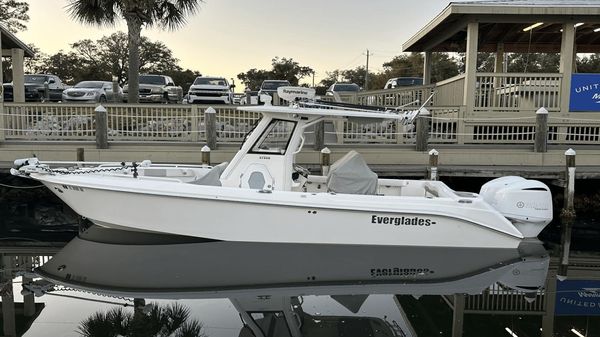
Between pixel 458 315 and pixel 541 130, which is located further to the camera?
pixel 541 130

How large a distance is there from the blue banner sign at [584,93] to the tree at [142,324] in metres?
11.6

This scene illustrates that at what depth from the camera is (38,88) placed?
23000 millimetres

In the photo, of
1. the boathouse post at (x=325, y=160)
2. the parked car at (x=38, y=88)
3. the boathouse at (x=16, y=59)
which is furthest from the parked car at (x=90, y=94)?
the boathouse post at (x=325, y=160)

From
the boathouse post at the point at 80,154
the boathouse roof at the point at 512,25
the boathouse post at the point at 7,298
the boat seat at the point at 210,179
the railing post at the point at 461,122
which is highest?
the boathouse roof at the point at 512,25

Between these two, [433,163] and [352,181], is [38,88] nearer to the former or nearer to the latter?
[433,163]

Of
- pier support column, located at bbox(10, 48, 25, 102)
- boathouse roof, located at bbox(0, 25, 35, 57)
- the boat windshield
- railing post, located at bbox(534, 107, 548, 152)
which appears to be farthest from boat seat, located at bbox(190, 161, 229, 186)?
pier support column, located at bbox(10, 48, 25, 102)

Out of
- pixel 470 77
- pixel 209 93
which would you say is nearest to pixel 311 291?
pixel 470 77

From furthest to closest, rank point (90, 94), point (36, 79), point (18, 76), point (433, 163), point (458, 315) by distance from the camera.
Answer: point (36, 79) < point (90, 94) < point (18, 76) < point (433, 163) < point (458, 315)

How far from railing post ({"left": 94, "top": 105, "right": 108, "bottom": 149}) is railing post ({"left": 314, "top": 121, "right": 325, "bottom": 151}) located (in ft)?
15.0

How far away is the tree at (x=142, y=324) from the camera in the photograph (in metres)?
5.47

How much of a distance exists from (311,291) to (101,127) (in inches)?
279

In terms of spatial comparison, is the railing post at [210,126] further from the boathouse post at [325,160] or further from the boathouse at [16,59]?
the boathouse at [16,59]

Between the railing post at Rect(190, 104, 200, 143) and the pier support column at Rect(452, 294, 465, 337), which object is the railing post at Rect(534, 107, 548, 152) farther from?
the railing post at Rect(190, 104, 200, 143)

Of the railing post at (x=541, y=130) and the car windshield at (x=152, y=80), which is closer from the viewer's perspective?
the railing post at (x=541, y=130)
